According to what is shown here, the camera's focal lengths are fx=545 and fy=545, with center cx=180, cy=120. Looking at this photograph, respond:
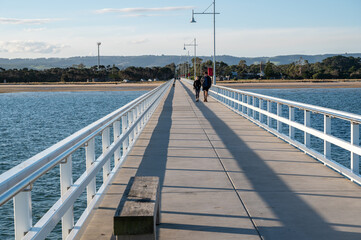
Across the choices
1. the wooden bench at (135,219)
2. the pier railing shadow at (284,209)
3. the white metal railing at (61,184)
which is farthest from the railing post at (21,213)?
the pier railing shadow at (284,209)

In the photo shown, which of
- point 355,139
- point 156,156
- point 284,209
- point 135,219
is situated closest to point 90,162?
point 135,219

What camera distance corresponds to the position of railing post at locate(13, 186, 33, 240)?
3.96m

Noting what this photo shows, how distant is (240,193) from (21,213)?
14.7ft

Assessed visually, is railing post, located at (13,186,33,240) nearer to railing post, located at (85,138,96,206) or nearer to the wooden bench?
the wooden bench

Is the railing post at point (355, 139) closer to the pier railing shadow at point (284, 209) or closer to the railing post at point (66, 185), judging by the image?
the pier railing shadow at point (284, 209)

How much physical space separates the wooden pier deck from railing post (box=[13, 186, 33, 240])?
1.96 m

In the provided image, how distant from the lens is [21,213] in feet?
13.0

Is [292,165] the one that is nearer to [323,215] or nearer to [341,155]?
[323,215]

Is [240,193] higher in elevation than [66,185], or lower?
lower

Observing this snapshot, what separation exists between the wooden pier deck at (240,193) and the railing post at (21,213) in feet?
6.44

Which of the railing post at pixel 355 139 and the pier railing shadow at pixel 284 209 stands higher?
the railing post at pixel 355 139

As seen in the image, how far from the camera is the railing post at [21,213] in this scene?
A: 3959mm

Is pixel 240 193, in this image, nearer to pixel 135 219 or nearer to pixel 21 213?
pixel 135 219

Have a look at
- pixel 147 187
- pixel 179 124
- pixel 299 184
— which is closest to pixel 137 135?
pixel 179 124
